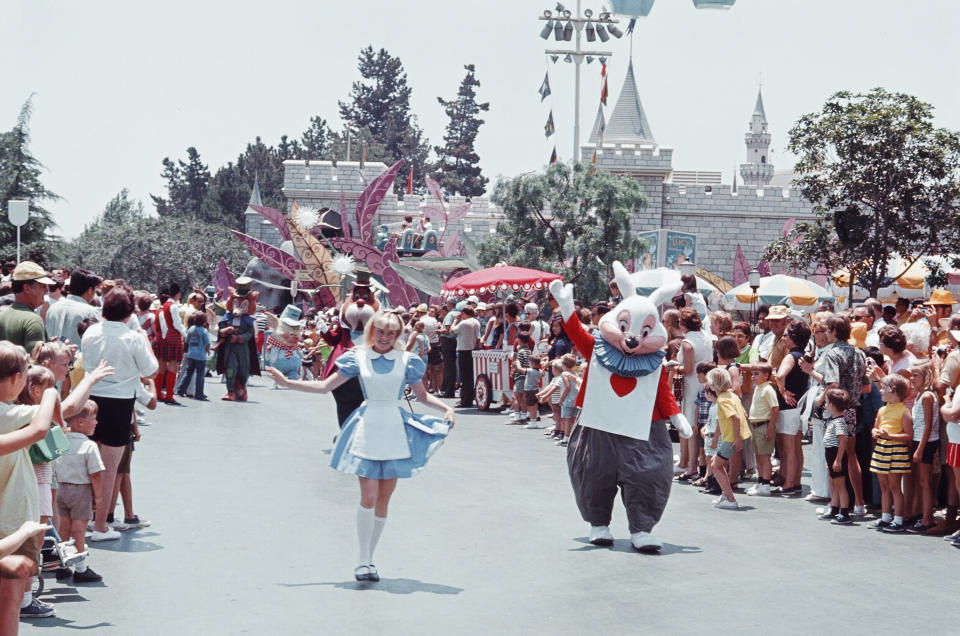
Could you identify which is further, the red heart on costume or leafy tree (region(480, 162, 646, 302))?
leafy tree (region(480, 162, 646, 302))

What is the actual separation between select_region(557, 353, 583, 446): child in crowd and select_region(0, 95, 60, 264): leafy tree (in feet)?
72.0

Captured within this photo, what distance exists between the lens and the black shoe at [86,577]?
20.5 ft

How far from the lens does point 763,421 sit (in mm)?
9953

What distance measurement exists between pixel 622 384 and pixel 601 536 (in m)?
0.97

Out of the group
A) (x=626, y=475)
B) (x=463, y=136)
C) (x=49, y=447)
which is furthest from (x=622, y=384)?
(x=463, y=136)

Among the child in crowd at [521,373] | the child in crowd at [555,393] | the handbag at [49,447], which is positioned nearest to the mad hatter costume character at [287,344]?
the child in crowd at [521,373]

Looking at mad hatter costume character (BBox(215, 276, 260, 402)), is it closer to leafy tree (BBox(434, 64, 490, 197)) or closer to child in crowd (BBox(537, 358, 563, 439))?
child in crowd (BBox(537, 358, 563, 439))

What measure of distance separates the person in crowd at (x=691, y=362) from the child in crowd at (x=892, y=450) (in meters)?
2.10

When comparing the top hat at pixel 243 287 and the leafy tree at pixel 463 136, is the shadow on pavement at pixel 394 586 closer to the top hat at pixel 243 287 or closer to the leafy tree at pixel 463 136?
the top hat at pixel 243 287

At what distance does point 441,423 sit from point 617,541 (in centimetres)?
180

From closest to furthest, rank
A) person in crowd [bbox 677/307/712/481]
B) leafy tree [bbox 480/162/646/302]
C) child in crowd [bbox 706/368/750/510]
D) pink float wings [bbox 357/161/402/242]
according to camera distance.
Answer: child in crowd [bbox 706/368/750/510] < person in crowd [bbox 677/307/712/481] < leafy tree [bbox 480/162/646/302] < pink float wings [bbox 357/161/402/242]

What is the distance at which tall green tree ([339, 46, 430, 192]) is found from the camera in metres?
77.8

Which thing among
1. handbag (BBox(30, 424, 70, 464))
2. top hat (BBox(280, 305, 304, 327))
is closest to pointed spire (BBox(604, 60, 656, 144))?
top hat (BBox(280, 305, 304, 327))

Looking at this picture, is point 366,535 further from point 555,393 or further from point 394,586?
point 555,393
